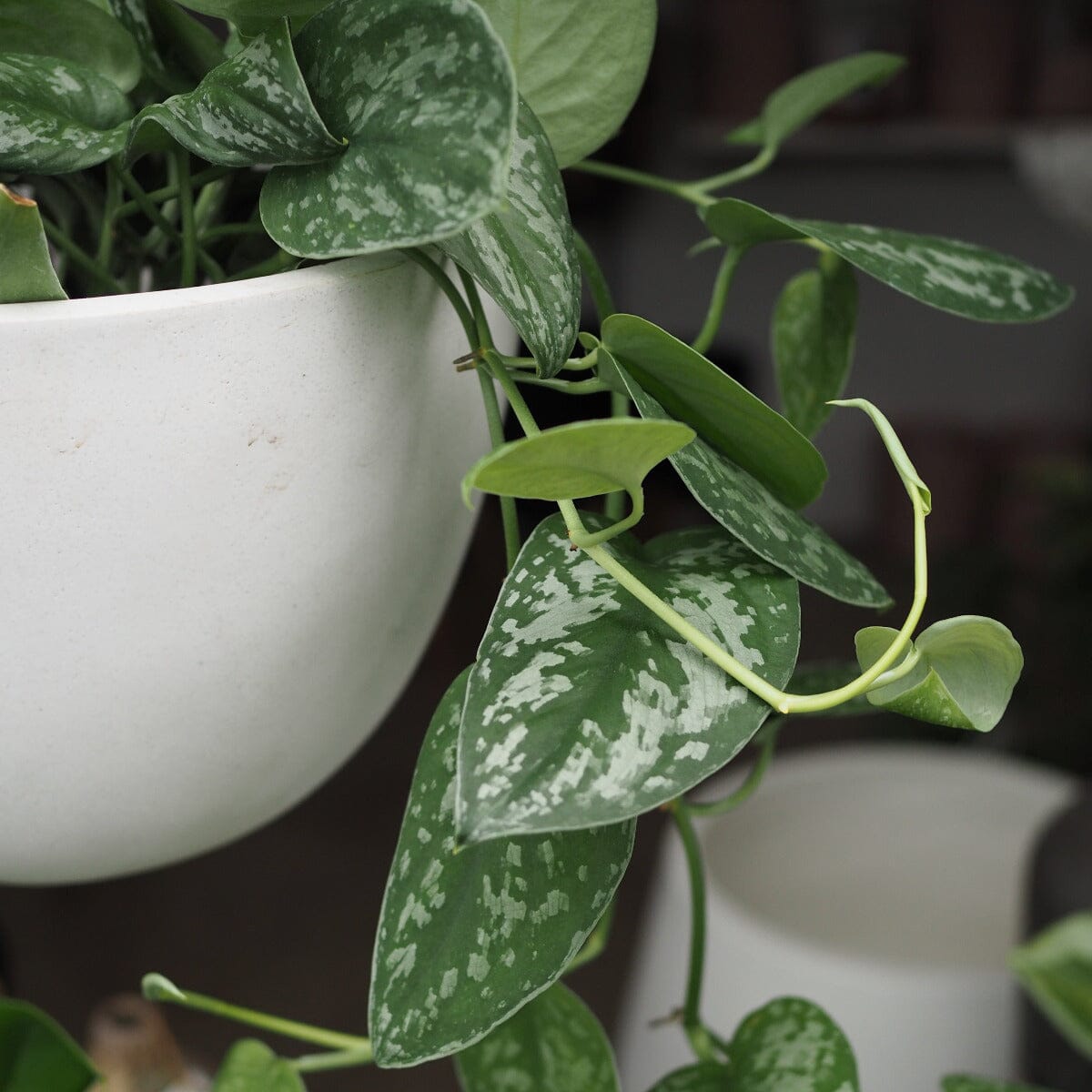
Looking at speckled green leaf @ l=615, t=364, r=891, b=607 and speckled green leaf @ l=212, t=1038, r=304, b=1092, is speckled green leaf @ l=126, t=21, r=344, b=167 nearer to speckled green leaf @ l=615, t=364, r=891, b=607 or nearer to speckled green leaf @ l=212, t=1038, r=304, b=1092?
speckled green leaf @ l=615, t=364, r=891, b=607

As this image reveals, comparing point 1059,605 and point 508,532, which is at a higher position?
point 508,532

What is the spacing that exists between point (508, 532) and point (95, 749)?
83 mm

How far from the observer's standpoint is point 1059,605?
1.27 m

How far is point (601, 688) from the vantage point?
0.18 metres

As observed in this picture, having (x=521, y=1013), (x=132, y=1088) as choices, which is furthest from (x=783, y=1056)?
(x=132, y=1088)

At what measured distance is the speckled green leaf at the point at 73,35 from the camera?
9.3 inches

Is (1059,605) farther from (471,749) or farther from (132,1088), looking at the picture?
(471,749)

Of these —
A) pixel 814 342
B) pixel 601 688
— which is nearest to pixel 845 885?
pixel 814 342

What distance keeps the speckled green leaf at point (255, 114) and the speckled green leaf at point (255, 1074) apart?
175 millimetres

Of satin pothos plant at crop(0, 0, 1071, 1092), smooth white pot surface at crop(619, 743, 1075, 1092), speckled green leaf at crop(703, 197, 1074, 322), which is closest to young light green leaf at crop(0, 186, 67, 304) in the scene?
satin pothos plant at crop(0, 0, 1071, 1092)

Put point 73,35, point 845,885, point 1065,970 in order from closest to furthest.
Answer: point 1065,970, point 73,35, point 845,885

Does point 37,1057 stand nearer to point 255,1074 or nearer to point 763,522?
point 255,1074

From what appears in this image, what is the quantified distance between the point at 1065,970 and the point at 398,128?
0.47ft

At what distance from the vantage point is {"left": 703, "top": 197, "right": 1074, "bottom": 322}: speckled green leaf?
0.77 feet
